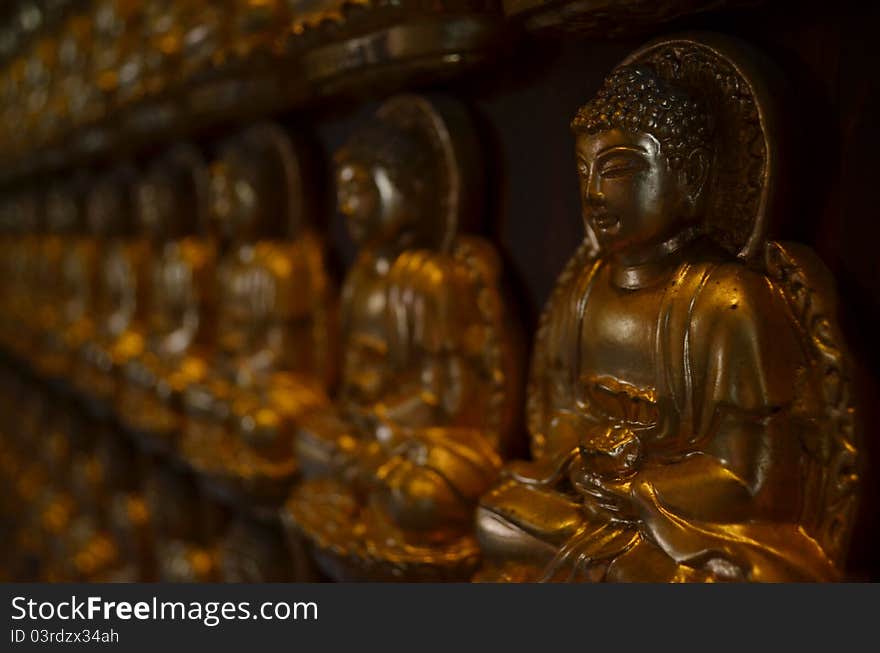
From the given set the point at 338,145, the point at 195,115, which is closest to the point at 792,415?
the point at 338,145

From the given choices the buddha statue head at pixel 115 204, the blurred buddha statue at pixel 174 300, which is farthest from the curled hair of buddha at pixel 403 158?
the buddha statue head at pixel 115 204

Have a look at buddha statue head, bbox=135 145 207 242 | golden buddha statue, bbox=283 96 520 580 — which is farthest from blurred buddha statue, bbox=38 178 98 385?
golden buddha statue, bbox=283 96 520 580

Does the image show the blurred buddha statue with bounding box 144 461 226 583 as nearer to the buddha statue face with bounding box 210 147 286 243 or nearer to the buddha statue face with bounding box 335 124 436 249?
the buddha statue face with bounding box 210 147 286 243

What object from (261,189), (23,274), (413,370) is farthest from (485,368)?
(23,274)

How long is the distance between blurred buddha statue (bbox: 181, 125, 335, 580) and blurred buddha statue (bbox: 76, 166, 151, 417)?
32 cm

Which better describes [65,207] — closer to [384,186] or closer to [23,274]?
[23,274]

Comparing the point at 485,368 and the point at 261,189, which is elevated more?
the point at 261,189

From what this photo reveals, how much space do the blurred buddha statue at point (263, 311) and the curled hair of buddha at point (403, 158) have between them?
242 mm

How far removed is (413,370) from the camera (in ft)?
2.48

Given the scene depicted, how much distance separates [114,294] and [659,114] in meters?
1.15

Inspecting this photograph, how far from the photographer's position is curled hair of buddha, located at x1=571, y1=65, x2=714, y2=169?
0.51 metres

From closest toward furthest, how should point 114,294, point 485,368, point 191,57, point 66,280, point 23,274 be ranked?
point 485,368 → point 191,57 → point 114,294 → point 66,280 → point 23,274

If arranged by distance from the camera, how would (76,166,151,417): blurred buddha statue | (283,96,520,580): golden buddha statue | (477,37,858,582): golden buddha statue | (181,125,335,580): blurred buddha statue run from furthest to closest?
(76,166,151,417): blurred buddha statue → (181,125,335,580): blurred buddha statue → (283,96,520,580): golden buddha statue → (477,37,858,582): golden buddha statue

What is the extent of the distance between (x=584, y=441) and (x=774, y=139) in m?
0.21
